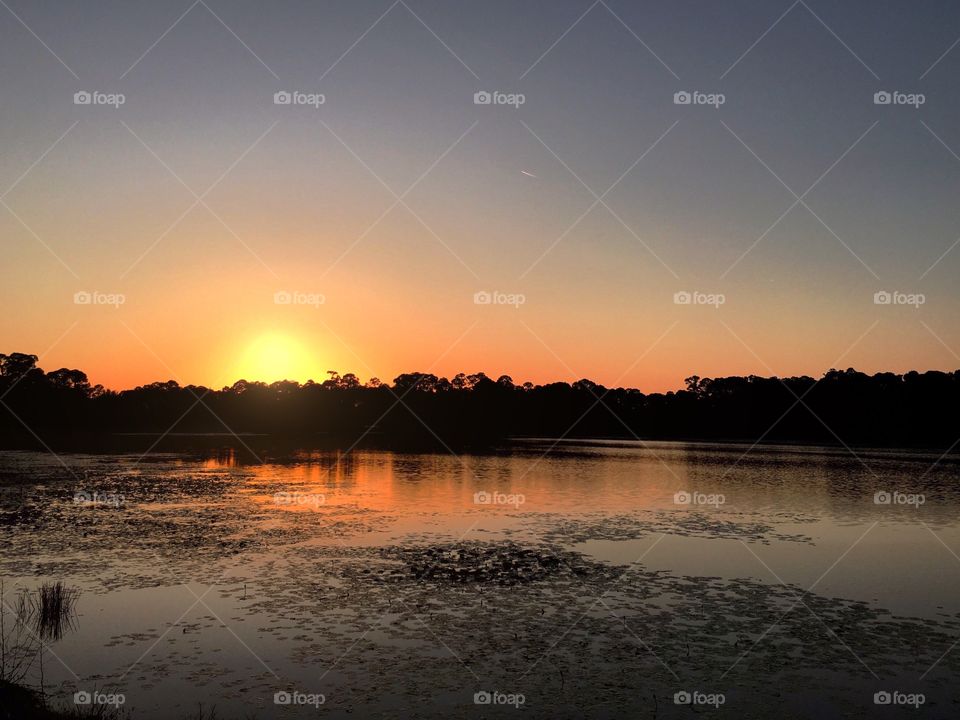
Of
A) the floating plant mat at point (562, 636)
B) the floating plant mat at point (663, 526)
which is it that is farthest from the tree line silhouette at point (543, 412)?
the floating plant mat at point (562, 636)

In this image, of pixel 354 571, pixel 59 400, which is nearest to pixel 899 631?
pixel 354 571

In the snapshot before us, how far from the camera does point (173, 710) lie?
11.4 metres

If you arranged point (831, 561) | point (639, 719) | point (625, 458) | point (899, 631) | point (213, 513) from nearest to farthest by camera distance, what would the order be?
point (639, 719), point (899, 631), point (831, 561), point (213, 513), point (625, 458)

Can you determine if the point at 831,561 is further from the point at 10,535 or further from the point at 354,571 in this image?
the point at 10,535

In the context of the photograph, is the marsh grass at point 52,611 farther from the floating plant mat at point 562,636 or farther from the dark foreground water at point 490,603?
the floating plant mat at point 562,636

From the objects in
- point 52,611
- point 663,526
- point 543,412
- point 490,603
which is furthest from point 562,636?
point 543,412

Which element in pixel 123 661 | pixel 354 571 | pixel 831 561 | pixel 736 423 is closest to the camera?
pixel 123 661

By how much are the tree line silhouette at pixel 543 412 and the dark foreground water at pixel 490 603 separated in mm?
85475

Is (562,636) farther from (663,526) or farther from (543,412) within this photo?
(543,412)

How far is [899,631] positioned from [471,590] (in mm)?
9902

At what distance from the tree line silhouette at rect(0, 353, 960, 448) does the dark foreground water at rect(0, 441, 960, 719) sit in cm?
8547

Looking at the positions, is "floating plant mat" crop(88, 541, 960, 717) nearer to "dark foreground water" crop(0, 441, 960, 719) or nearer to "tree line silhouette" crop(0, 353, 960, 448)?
"dark foreground water" crop(0, 441, 960, 719)

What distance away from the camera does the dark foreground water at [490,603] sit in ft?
40.5

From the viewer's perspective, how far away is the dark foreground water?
12.4 meters
